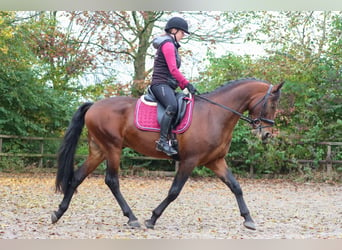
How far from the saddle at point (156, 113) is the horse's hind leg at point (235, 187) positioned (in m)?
0.62

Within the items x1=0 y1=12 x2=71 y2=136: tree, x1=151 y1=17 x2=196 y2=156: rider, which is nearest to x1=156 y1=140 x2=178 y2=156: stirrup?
x1=151 y1=17 x2=196 y2=156: rider

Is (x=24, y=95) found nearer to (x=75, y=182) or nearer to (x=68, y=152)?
(x=68, y=152)

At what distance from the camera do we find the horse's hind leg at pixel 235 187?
5773mm

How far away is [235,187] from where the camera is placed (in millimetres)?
5844

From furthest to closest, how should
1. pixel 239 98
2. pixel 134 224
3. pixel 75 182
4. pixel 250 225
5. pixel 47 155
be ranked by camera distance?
1. pixel 47 155
2. pixel 75 182
3. pixel 239 98
4. pixel 134 224
5. pixel 250 225

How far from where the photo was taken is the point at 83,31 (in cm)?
1616

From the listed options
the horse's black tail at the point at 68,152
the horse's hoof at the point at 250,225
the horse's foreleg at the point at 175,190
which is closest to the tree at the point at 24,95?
the horse's black tail at the point at 68,152

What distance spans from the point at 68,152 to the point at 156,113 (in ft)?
4.17

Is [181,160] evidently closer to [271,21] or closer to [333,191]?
[333,191]

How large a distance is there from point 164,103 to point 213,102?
61cm

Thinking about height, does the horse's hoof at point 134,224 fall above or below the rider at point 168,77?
below

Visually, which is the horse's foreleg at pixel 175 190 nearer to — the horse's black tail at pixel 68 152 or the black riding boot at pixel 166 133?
the black riding boot at pixel 166 133

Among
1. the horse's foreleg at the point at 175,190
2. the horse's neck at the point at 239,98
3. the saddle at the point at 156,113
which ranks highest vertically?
the horse's neck at the point at 239,98

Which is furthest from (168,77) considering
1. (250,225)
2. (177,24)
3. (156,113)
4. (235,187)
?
(250,225)
